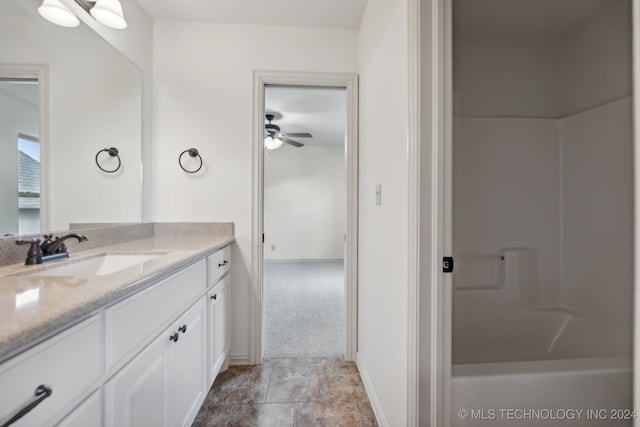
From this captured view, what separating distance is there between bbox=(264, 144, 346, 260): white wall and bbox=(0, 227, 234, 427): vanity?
412 cm

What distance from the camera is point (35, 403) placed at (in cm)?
52

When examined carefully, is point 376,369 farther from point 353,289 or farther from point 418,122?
point 418,122

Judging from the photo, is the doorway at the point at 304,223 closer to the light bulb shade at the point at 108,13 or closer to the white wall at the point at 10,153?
the light bulb shade at the point at 108,13

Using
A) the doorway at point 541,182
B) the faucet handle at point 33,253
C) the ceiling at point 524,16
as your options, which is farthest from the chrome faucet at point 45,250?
the ceiling at point 524,16

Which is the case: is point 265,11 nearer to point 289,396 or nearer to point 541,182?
point 541,182

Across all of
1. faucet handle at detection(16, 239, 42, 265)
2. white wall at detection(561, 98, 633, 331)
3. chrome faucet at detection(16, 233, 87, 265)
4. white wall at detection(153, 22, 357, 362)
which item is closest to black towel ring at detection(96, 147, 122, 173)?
white wall at detection(153, 22, 357, 362)

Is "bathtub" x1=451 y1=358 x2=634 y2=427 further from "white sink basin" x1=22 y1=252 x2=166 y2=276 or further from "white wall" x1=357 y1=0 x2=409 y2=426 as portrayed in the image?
"white sink basin" x1=22 y1=252 x2=166 y2=276

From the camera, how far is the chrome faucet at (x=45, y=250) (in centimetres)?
103

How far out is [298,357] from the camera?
2.04 m

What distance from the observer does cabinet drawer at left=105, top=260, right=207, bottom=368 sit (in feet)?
2.45

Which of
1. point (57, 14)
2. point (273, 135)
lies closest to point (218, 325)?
point (57, 14)

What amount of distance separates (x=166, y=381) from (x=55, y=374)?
559mm

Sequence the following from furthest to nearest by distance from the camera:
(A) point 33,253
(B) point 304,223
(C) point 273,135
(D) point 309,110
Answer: (B) point 304,223 → (C) point 273,135 → (D) point 309,110 → (A) point 33,253

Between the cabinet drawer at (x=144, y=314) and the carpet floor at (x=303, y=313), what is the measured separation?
118cm
